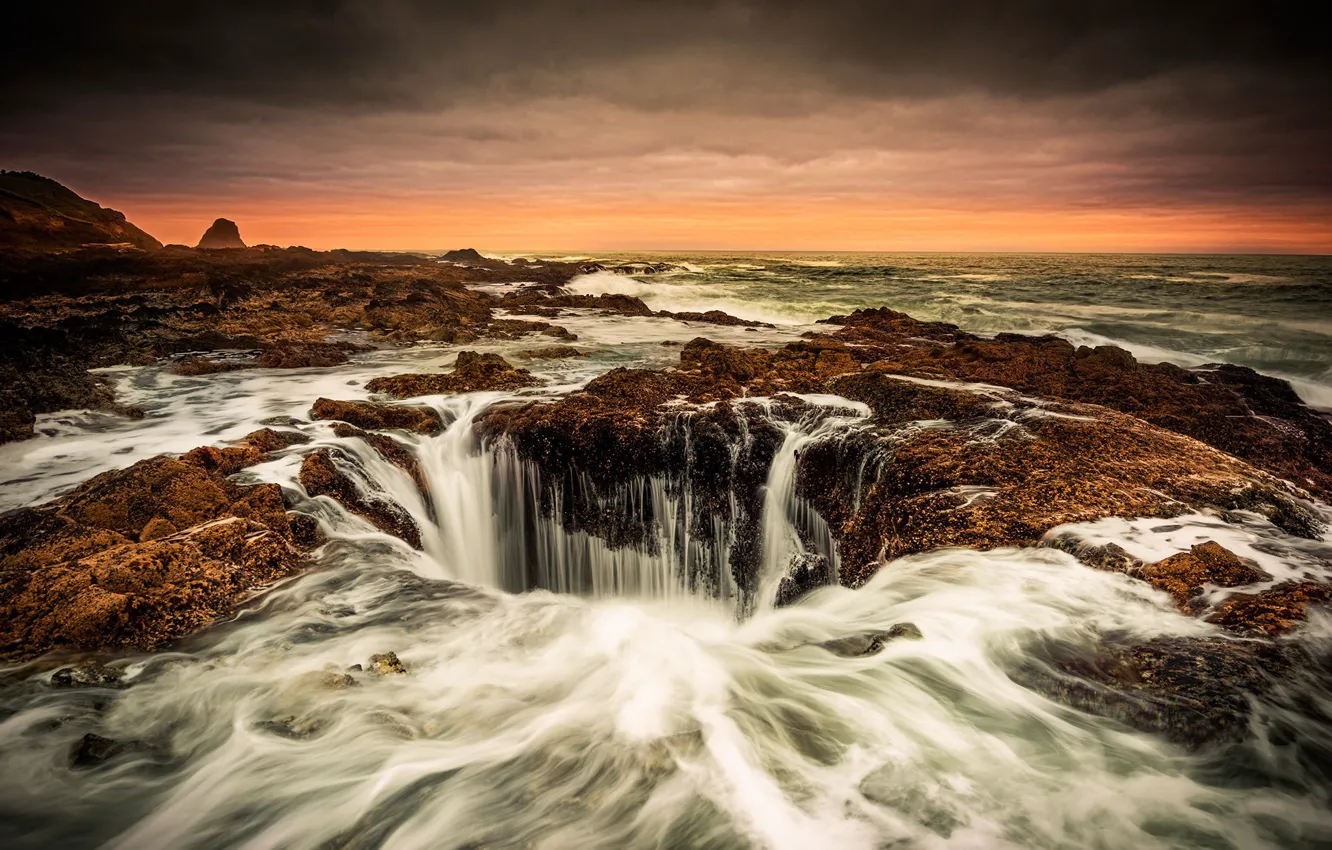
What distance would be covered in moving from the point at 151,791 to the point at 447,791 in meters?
1.70

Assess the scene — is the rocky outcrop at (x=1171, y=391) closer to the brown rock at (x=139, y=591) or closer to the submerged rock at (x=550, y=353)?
the submerged rock at (x=550, y=353)

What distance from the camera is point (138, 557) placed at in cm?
451

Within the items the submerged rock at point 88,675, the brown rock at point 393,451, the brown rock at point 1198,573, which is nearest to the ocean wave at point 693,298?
the brown rock at point 393,451

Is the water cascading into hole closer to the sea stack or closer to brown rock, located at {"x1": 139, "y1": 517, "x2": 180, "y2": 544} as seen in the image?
brown rock, located at {"x1": 139, "y1": 517, "x2": 180, "y2": 544}

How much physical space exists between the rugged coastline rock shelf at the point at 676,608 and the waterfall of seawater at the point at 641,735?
0.08 feet

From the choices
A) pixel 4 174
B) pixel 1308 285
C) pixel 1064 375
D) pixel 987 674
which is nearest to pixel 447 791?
pixel 987 674

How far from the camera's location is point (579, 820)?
10.3 ft

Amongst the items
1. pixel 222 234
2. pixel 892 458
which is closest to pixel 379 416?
pixel 892 458

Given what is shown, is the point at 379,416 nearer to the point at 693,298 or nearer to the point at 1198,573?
the point at 1198,573

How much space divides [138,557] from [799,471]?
6567 millimetres

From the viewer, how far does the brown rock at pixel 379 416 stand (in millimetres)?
8156

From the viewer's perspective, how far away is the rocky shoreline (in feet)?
13.5

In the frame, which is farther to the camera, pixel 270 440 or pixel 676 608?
pixel 676 608

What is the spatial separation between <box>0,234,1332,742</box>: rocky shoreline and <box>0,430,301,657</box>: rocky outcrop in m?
0.02
